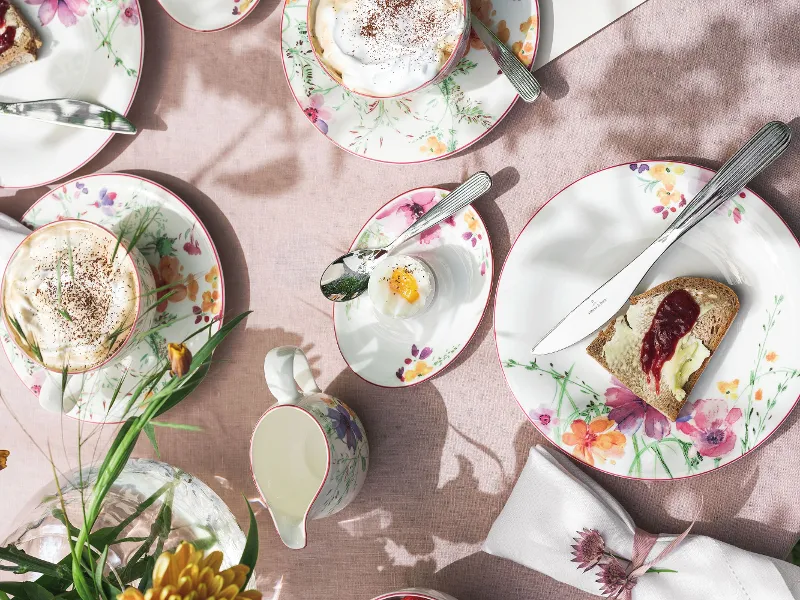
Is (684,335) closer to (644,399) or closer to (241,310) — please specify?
(644,399)

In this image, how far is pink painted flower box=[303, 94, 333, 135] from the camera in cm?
95

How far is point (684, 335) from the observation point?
87 cm

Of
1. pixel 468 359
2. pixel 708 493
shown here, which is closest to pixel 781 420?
pixel 708 493

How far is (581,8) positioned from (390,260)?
1.40 feet

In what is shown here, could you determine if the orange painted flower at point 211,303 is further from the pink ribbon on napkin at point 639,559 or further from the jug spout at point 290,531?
the pink ribbon on napkin at point 639,559

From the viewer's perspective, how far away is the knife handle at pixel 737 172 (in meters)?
0.83

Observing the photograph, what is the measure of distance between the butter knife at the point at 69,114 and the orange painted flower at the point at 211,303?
0.90 feet

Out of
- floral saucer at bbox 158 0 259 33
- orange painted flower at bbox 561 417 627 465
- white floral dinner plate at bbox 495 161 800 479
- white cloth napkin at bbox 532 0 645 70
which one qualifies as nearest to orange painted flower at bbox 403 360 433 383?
white floral dinner plate at bbox 495 161 800 479

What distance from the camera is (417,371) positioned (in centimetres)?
95

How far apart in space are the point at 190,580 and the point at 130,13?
2.69ft

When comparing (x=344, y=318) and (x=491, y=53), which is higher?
(x=491, y=53)

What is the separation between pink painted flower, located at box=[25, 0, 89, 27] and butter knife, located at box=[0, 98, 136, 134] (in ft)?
0.41

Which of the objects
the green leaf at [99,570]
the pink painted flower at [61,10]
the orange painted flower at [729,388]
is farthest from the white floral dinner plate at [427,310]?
the pink painted flower at [61,10]

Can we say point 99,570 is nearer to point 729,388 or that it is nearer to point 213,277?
point 213,277
